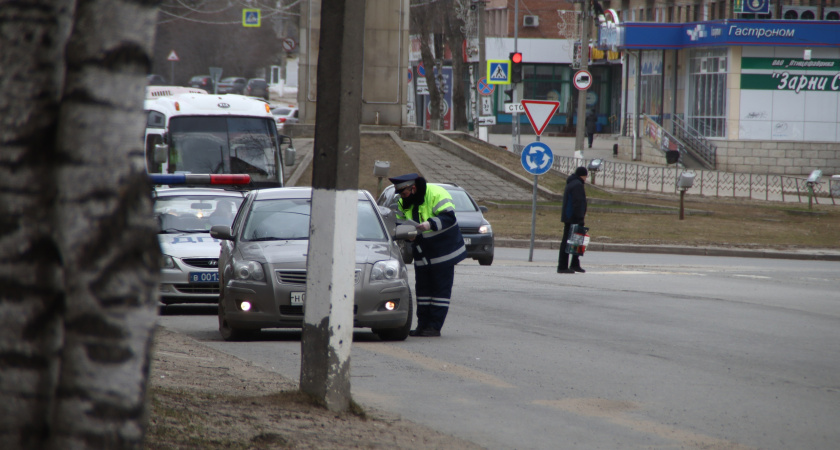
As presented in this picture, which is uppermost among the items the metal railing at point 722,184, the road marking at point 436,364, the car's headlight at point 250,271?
the metal railing at point 722,184

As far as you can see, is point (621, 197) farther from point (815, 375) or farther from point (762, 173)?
point (815, 375)

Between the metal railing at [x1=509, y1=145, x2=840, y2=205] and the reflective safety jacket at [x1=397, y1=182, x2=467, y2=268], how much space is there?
23.2 m

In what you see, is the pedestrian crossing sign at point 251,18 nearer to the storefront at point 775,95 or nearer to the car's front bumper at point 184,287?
the storefront at point 775,95

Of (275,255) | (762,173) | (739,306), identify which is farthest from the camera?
(762,173)

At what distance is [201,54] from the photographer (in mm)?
79875

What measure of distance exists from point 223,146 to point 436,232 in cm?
1220

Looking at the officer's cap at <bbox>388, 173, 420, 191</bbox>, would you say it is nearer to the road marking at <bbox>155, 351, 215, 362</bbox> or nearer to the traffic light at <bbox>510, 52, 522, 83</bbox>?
the road marking at <bbox>155, 351, 215, 362</bbox>

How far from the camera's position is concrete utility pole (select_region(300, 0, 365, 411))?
6156mm

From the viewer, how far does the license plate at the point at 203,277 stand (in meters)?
12.6

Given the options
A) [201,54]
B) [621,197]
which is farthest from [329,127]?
[201,54]

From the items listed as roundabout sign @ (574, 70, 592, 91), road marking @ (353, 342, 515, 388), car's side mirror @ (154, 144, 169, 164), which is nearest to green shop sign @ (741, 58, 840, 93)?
roundabout sign @ (574, 70, 592, 91)

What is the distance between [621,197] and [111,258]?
104 ft

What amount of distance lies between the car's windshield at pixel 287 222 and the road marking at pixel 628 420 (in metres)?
4.06

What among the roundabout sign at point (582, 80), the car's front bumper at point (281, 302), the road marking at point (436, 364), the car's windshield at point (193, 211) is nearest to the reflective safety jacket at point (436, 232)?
the car's front bumper at point (281, 302)
